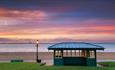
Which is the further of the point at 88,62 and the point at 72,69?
the point at 88,62

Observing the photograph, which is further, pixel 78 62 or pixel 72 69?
pixel 78 62

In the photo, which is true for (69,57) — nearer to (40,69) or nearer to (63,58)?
(63,58)

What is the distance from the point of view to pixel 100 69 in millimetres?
51844

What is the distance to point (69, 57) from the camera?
67250 millimetres

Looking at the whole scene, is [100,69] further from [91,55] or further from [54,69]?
[91,55]

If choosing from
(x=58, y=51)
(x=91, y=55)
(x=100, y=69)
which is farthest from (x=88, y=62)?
(x=100, y=69)

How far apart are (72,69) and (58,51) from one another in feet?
47.9

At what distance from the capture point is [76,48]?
6456 cm

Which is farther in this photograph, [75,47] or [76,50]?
[76,50]

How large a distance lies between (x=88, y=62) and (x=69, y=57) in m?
3.95

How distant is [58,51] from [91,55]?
5.89 metres

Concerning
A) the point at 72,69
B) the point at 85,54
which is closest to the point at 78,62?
the point at 85,54

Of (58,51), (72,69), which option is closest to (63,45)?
(58,51)

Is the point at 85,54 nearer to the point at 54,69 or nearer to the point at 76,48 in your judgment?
the point at 76,48
